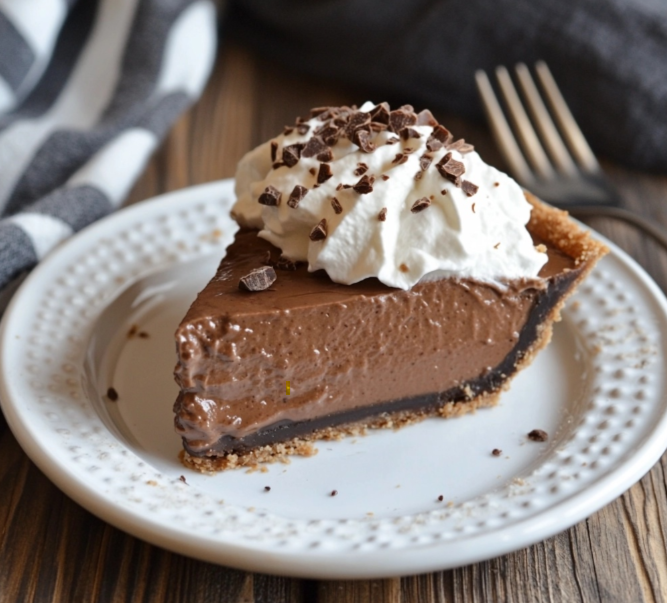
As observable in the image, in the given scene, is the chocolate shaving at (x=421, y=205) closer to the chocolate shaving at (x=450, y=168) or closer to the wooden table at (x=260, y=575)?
the chocolate shaving at (x=450, y=168)

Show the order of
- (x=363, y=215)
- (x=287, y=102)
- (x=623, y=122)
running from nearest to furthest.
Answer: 1. (x=363, y=215)
2. (x=623, y=122)
3. (x=287, y=102)

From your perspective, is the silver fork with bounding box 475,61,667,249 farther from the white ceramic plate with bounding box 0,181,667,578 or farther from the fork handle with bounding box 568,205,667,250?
the white ceramic plate with bounding box 0,181,667,578

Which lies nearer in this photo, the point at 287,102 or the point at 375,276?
the point at 375,276

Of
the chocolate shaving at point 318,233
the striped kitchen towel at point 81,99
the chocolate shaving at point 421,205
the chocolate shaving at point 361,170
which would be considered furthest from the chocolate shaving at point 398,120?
the striped kitchen towel at point 81,99

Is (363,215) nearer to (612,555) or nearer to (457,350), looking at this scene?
(457,350)

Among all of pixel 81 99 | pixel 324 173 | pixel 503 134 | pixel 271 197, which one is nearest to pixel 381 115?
pixel 324 173

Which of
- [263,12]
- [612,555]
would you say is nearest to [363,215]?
A: [612,555]
